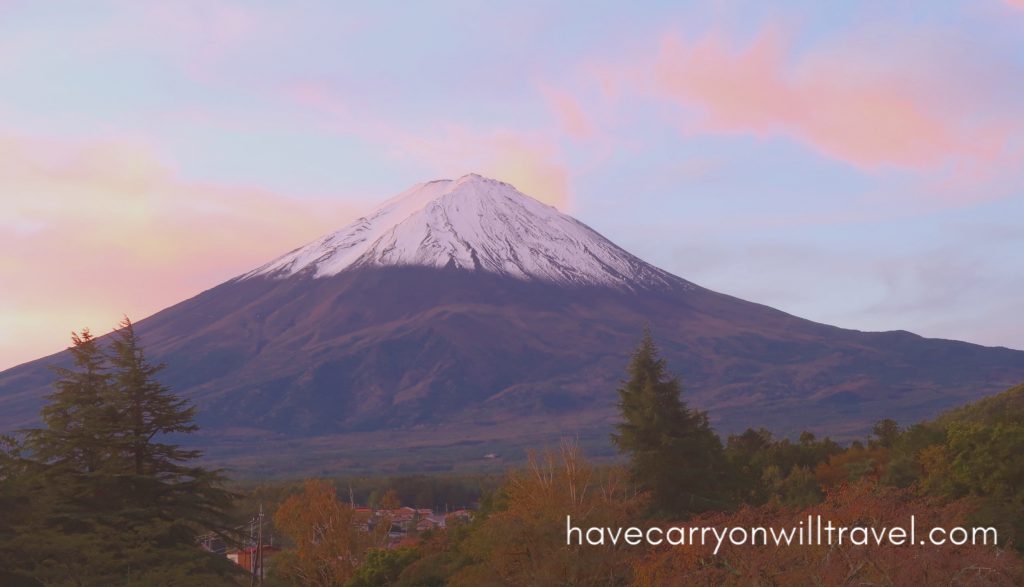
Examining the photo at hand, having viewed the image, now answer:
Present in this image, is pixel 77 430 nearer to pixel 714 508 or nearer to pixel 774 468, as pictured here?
pixel 714 508

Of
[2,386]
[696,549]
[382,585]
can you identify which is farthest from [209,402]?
[696,549]

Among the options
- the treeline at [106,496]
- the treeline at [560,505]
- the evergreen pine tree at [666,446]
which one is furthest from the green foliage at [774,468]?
the treeline at [106,496]

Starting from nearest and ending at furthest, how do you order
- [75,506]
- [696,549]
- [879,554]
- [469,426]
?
[879,554], [696,549], [75,506], [469,426]

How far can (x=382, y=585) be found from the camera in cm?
4000

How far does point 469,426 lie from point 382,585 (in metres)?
140

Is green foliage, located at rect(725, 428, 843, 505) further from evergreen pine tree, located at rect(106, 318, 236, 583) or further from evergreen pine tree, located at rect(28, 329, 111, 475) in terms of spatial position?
evergreen pine tree, located at rect(28, 329, 111, 475)

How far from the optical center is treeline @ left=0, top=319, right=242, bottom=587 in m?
22.4

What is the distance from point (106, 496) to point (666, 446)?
58.6 feet

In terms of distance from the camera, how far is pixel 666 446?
123ft

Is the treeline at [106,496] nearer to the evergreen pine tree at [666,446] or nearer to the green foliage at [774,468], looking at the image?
the evergreen pine tree at [666,446]

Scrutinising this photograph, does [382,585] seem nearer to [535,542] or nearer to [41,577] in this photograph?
[535,542]

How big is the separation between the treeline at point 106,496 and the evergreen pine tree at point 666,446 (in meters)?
14.4

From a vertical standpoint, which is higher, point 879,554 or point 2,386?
point 2,386

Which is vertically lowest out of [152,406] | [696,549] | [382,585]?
[382,585]
